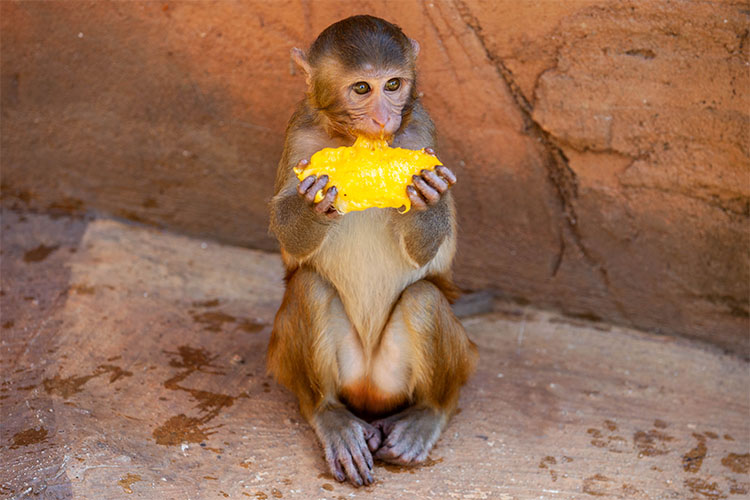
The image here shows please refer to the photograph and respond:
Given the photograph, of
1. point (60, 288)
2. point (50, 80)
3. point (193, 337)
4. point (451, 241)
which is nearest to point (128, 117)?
point (50, 80)

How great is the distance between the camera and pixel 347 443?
410 cm

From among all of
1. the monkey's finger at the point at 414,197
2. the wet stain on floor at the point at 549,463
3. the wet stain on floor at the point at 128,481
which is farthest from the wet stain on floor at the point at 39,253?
the wet stain on floor at the point at 549,463

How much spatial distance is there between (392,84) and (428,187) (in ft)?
1.49

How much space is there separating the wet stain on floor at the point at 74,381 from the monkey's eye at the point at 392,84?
211 cm

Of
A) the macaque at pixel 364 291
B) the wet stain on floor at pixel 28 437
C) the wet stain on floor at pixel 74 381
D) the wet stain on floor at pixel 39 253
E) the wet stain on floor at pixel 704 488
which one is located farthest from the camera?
the wet stain on floor at pixel 39 253

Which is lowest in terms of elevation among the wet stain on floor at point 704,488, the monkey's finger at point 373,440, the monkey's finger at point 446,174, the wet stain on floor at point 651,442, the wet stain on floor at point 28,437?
the wet stain on floor at point 28,437

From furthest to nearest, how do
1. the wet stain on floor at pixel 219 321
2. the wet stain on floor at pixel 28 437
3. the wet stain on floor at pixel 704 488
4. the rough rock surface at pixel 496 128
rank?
the wet stain on floor at pixel 219 321 < the rough rock surface at pixel 496 128 < the wet stain on floor at pixel 704 488 < the wet stain on floor at pixel 28 437

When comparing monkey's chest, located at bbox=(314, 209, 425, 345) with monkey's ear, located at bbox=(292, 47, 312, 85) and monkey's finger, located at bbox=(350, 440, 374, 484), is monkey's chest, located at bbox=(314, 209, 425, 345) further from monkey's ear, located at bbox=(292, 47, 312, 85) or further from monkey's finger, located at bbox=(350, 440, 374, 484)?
monkey's ear, located at bbox=(292, 47, 312, 85)

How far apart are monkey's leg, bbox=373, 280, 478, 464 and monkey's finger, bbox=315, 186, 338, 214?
31.0 inches

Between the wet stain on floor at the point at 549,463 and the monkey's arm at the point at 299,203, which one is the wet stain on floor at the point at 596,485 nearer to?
the wet stain on floor at the point at 549,463

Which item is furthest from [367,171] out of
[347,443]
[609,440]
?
[609,440]

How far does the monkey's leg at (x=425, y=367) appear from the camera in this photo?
4195mm

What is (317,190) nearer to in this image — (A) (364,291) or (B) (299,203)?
(B) (299,203)

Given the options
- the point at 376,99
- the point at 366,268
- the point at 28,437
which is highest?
the point at 376,99
